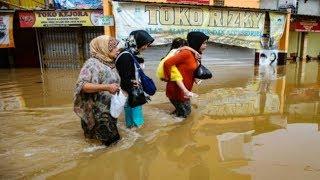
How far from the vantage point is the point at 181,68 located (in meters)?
5.37

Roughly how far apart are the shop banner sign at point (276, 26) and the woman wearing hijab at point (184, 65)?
11693 mm

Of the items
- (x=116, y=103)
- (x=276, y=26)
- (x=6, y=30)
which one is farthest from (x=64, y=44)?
(x=116, y=103)

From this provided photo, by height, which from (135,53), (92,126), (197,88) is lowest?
(197,88)

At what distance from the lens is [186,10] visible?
13.6 meters

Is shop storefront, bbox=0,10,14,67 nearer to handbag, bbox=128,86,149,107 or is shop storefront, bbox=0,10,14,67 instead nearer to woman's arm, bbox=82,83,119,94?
handbag, bbox=128,86,149,107

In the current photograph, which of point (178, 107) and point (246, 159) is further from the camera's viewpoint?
point (178, 107)

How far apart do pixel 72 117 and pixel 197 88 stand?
4255 millimetres

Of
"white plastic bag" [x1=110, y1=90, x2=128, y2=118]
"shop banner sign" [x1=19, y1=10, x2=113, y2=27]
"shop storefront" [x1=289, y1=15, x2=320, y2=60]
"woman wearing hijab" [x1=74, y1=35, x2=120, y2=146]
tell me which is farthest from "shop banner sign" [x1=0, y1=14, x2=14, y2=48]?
"shop storefront" [x1=289, y1=15, x2=320, y2=60]

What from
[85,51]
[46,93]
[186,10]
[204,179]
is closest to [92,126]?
[204,179]

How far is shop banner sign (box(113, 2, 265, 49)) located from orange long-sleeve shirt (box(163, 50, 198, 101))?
7.26 m

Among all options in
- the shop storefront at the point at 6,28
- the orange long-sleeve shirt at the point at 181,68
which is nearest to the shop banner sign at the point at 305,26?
the shop storefront at the point at 6,28

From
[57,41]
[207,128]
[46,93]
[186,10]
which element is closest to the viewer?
[207,128]

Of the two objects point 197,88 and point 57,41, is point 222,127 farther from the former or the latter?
point 57,41

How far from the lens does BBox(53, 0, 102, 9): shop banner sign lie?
48.7ft
